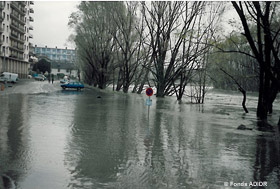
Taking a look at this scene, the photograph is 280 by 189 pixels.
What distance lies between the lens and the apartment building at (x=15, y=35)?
75.5 m

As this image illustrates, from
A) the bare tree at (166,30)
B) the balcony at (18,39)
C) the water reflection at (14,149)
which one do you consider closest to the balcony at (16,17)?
the balcony at (18,39)

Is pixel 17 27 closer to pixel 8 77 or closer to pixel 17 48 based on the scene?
pixel 17 48

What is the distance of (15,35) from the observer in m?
85.2

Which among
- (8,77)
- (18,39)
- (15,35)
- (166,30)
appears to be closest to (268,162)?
(166,30)

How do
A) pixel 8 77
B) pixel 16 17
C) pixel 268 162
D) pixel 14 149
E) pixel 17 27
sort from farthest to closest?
1. pixel 17 27
2. pixel 16 17
3. pixel 8 77
4. pixel 14 149
5. pixel 268 162

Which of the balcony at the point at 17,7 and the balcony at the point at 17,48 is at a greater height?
the balcony at the point at 17,7

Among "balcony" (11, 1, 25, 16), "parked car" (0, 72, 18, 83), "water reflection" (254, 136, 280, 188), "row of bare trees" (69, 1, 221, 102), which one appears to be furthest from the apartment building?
"water reflection" (254, 136, 280, 188)

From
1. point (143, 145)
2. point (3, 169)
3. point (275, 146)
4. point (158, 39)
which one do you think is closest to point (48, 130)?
point (143, 145)

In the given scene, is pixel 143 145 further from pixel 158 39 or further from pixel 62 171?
pixel 158 39

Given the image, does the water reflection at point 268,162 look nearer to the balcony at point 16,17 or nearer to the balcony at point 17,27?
the balcony at point 17,27

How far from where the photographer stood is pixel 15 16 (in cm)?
8412

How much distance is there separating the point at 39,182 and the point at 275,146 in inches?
293

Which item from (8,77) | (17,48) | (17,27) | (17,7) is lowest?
(8,77)

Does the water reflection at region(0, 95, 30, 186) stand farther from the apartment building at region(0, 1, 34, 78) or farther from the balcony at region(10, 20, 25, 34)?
the balcony at region(10, 20, 25, 34)
